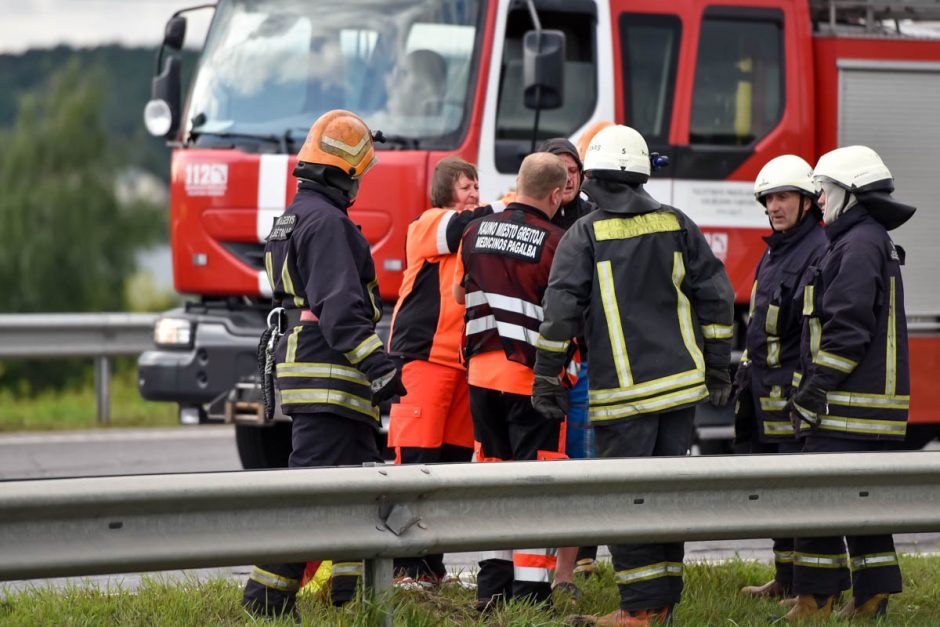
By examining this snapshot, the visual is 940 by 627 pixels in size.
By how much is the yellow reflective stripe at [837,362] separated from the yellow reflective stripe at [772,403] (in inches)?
18.2

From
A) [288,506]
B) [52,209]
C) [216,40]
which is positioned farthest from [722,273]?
[52,209]

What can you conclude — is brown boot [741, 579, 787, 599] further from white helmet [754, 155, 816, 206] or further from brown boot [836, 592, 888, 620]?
white helmet [754, 155, 816, 206]

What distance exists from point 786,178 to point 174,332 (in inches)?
147

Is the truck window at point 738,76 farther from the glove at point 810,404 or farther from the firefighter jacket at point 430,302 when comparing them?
the glove at point 810,404

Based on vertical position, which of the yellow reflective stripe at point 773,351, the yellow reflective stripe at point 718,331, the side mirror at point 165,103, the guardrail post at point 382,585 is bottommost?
the guardrail post at point 382,585

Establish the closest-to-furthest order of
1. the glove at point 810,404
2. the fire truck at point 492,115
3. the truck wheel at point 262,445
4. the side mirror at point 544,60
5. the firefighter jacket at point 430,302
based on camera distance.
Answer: the glove at point 810,404
the firefighter jacket at point 430,302
the side mirror at point 544,60
the fire truck at point 492,115
the truck wheel at point 262,445

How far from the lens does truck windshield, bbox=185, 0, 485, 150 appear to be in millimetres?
7734

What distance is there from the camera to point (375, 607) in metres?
4.29

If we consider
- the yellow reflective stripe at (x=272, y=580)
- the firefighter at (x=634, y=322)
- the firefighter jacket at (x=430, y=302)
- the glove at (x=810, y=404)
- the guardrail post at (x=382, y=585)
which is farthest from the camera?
the firefighter jacket at (x=430, y=302)

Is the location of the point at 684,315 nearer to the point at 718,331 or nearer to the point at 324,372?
the point at 718,331

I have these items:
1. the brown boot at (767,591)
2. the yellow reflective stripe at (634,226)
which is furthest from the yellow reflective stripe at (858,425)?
the yellow reflective stripe at (634,226)

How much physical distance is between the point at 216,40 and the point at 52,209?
116 ft

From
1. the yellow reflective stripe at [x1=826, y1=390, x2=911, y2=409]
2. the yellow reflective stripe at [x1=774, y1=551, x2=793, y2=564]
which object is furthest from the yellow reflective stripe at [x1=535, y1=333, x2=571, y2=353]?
the yellow reflective stripe at [x1=774, y1=551, x2=793, y2=564]

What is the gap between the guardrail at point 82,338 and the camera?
36.6 ft
